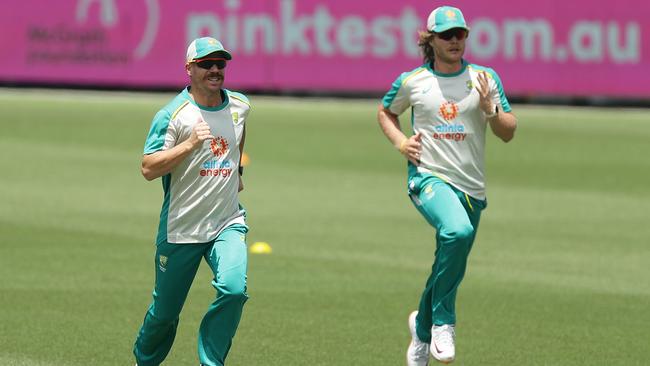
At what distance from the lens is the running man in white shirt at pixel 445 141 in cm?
984

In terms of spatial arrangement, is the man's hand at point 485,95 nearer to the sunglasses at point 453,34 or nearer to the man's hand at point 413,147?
the sunglasses at point 453,34

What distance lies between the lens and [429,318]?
33.2 ft

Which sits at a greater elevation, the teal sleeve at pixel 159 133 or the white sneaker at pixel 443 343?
the teal sleeve at pixel 159 133

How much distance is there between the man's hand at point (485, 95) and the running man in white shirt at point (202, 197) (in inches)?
71.4

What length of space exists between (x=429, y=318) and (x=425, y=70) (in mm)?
1853

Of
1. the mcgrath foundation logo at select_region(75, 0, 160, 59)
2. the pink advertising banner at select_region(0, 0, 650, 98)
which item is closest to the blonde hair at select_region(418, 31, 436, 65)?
the pink advertising banner at select_region(0, 0, 650, 98)

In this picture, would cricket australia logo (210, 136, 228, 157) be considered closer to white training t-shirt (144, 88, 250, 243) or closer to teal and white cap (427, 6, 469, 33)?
white training t-shirt (144, 88, 250, 243)

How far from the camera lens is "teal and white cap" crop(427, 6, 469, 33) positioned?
32.8ft

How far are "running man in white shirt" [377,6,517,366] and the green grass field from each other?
0.80m

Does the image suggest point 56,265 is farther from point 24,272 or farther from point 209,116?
point 209,116

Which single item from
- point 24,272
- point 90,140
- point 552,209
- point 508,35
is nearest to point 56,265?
point 24,272

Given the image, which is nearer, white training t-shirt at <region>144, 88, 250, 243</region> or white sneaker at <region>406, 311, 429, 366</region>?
white training t-shirt at <region>144, 88, 250, 243</region>

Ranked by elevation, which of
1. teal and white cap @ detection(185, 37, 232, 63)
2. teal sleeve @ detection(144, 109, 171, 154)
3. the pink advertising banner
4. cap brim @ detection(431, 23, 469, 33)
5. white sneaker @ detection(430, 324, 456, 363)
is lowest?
the pink advertising banner

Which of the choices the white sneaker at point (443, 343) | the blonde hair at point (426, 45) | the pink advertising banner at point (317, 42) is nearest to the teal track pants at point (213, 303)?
the white sneaker at point (443, 343)
